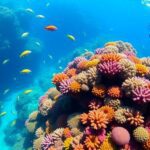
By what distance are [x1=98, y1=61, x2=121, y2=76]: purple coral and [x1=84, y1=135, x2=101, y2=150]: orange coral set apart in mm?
1540

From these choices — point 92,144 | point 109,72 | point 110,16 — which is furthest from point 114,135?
point 110,16

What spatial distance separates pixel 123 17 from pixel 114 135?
8667 cm

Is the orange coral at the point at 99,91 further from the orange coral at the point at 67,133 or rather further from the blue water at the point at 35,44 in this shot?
the blue water at the point at 35,44

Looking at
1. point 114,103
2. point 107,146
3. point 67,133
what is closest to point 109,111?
point 114,103

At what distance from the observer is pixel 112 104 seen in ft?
19.4

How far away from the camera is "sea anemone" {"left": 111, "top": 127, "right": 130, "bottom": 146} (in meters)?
5.25

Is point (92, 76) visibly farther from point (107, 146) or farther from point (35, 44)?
point (35, 44)

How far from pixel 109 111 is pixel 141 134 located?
86 centimetres

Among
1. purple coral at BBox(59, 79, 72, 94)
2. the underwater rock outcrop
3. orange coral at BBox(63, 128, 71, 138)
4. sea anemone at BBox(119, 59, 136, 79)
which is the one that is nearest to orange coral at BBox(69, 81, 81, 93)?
the underwater rock outcrop

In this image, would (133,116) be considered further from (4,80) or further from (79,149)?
(4,80)

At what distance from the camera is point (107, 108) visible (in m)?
5.83

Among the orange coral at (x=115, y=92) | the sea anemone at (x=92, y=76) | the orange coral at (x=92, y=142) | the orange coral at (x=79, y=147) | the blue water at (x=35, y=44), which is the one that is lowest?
the orange coral at (x=79, y=147)

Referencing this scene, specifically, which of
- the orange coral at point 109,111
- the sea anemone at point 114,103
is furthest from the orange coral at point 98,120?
the sea anemone at point 114,103

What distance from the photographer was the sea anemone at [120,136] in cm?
525
